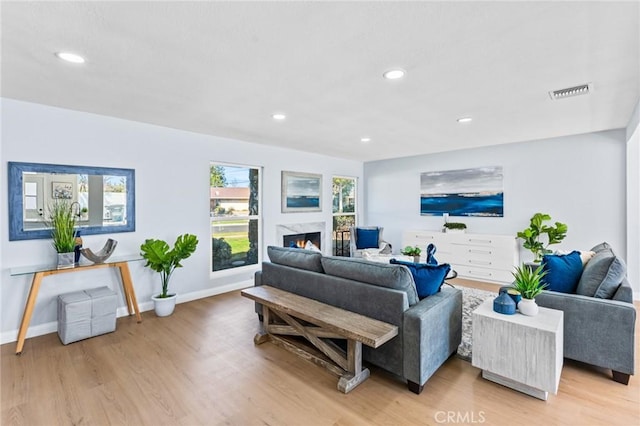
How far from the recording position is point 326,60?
2088mm

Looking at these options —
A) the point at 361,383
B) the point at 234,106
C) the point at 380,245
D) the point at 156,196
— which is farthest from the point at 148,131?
the point at 380,245

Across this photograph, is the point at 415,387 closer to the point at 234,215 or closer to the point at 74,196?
the point at 234,215

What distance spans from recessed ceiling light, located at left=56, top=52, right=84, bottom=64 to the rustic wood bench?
7.40 ft

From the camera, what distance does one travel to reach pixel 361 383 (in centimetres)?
223

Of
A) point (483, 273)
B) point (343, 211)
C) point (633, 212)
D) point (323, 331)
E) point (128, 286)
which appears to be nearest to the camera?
point (323, 331)

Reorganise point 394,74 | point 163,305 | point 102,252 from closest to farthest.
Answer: point 394,74
point 102,252
point 163,305

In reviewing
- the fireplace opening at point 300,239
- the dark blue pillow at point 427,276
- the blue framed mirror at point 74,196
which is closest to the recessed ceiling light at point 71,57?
the blue framed mirror at point 74,196

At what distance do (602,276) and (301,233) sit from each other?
426 centimetres

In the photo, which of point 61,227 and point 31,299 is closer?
point 31,299

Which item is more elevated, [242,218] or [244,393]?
[242,218]

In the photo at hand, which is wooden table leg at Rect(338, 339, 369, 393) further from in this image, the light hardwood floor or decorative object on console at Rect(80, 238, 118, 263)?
decorative object on console at Rect(80, 238, 118, 263)

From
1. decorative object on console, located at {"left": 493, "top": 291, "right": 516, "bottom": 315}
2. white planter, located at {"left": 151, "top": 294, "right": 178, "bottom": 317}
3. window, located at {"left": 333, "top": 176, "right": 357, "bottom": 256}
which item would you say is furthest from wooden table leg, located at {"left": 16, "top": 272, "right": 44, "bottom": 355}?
window, located at {"left": 333, "top": 176, "right": 357, "bottom": 256}

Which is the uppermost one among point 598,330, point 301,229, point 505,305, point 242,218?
point 242,218

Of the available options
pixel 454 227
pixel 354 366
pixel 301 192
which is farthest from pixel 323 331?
pixel 454 227
